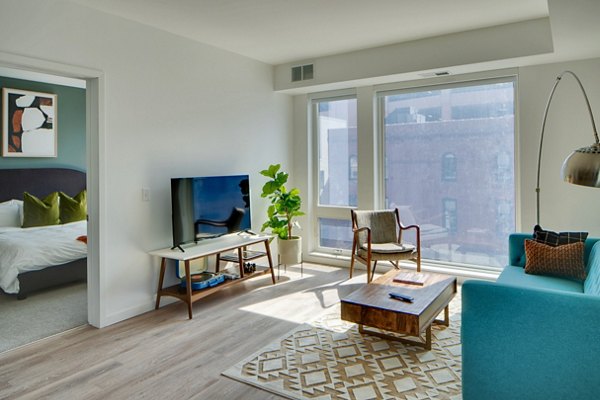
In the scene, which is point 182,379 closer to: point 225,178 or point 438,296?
point 438,296

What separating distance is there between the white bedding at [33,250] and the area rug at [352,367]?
9.09 ft

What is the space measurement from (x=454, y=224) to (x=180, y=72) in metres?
3.54

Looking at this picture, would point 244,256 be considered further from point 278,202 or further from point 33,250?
point 33,250

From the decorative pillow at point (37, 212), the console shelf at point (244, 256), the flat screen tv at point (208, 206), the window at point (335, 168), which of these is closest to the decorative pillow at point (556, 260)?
the window at point (335, 168)

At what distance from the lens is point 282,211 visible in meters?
5.09

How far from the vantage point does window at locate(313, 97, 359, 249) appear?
5629mm

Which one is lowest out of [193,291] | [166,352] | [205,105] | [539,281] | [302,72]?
[166,352]

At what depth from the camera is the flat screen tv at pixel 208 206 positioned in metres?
3.94

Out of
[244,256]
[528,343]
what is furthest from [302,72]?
[528,343]

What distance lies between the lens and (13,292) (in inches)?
163

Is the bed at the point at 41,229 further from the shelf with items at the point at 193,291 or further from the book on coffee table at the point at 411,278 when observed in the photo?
the book on coffee table at the point at 411,278

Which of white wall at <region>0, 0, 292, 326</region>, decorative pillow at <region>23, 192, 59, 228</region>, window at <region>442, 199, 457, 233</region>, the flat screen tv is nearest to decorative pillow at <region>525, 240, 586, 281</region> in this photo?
window at <region>442, 199, 457, 233</region>

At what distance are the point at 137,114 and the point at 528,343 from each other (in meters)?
3.48

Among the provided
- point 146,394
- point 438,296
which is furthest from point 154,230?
point 438,296
